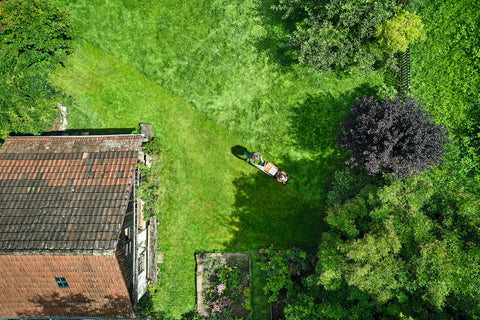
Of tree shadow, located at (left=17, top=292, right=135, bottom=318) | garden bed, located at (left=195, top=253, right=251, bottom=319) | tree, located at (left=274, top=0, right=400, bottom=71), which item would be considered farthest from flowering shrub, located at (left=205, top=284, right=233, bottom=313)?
tree, located at (left=274, top=0, right=400, bottom=71)

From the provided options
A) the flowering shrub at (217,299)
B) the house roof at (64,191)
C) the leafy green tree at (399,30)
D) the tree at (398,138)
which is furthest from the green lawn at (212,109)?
the house roof at (64,191)

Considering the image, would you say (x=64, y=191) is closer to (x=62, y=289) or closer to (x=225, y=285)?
(x=62, y=289)

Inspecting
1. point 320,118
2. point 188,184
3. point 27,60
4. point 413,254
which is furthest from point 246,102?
point 27,60

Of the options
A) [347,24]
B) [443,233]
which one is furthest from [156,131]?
[443,233]

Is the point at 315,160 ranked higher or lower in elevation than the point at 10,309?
higher

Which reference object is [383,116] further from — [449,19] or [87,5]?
[87,5]

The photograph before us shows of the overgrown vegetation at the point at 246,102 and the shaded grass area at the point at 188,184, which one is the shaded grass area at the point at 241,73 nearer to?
the overgrown vegetation at the point at 246,102
